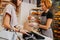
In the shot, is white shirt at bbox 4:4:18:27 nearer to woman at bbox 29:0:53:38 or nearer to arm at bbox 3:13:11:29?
arm at bbox 3:13:11:29

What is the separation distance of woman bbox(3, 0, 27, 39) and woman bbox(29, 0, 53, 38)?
233 mm

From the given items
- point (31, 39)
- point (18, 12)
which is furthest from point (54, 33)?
point (18, 12)

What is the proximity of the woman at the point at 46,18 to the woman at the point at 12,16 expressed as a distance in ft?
0.76

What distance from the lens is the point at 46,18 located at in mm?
1715

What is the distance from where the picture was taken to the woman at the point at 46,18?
1718 mm

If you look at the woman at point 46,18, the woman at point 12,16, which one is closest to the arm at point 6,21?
the woman at point 12,16

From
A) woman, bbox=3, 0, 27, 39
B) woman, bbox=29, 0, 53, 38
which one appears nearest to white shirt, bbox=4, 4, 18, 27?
woman, bbox=3, 0, 27, 39

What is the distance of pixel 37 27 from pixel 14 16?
0.28 meters

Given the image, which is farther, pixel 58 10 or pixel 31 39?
pixel 58 10

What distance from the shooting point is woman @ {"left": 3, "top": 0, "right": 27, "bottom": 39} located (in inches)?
62.2

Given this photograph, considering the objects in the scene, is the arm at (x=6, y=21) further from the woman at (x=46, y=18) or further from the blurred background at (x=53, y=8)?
the woman at (x=46, y=18)

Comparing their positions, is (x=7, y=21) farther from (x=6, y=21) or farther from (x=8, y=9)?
(x=8, y=9)

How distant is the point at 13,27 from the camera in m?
1.62

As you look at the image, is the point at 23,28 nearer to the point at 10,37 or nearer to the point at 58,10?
the point at 10,37
